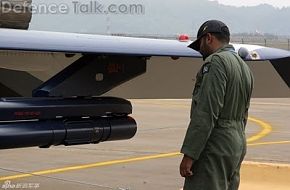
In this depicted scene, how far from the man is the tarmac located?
3047 millimetres

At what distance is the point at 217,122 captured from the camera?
4.00m

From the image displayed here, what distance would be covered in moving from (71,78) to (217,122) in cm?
303

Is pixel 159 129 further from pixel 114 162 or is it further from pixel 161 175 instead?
pixel 161 175

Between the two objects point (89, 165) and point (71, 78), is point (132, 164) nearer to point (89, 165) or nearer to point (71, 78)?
point (89, 165)

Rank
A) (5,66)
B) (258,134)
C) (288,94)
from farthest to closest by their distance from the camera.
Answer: (258,134) < (288,94) < (5,66)

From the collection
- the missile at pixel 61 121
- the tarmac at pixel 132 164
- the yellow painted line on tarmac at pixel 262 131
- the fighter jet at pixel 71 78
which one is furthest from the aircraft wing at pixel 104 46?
the yellow painted line on tarmac at pixel 262 131

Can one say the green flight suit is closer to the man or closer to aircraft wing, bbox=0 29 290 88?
the man

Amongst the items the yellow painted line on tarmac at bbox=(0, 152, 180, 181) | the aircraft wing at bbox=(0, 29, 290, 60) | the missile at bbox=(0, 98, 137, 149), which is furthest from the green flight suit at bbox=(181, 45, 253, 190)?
the yellow painted line on tarmac at bbox=(0, 152, 180, 181)

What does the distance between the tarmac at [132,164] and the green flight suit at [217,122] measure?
3.05 metres

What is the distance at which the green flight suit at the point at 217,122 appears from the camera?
12.8 feet

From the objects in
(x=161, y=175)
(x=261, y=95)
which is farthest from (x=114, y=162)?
(x=261, y=95)

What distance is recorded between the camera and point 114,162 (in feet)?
32.1

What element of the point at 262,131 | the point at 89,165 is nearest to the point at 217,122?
the point at 89,165

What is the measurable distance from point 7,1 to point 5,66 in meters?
1.04
